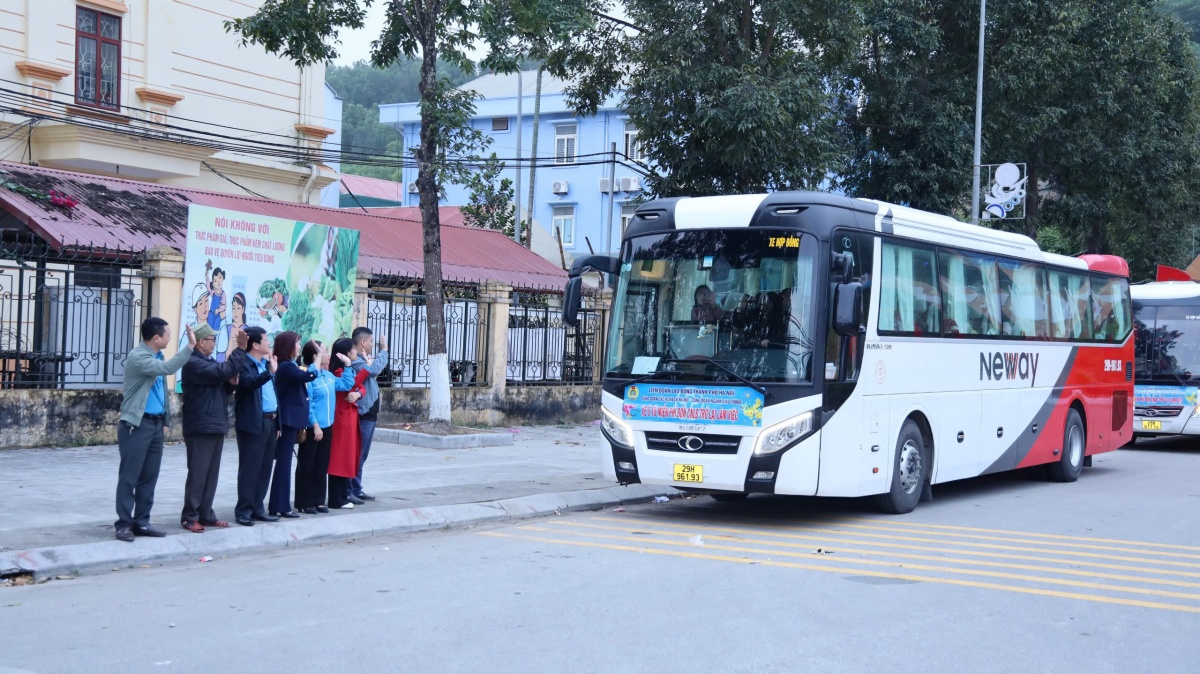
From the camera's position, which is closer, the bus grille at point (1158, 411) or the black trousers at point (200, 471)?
the black trousers at point (200, 471)

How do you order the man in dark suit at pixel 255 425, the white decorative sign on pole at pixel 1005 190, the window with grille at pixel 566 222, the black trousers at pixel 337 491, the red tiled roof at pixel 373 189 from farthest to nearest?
the red tiled roof at pixel 373 189
the window with grille at pixel 566 222
the white decorative sign on pole at pixel 1005 190
the black trousers at pixel 337 491
the man in dark suit at pixel 255 425

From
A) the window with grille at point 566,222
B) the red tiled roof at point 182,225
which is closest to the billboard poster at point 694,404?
the red tiled roof at point 182,225

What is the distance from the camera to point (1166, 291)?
21562 mm

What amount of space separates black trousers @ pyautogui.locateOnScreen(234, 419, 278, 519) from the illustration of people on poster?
19.1ft

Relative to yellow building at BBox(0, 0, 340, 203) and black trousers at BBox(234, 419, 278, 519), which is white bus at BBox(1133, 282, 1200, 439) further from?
yellow building at BBox(0, 0, 340, 203)

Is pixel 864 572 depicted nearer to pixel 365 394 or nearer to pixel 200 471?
pixel 365 394

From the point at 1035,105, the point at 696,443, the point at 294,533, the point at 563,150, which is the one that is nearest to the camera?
the point at 294,533

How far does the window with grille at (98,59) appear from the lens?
70.5ft

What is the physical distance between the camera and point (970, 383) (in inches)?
524

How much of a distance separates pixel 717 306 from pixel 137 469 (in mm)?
5316

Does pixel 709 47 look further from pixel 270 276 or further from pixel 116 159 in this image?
pixel 116 159

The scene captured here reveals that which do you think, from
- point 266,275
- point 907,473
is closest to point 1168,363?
point 907,473

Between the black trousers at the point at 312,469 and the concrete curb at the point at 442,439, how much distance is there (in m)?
5.54

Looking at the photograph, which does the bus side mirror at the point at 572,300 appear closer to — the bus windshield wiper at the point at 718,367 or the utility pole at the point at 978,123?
the bus windshield wiper at the point at 718,367
